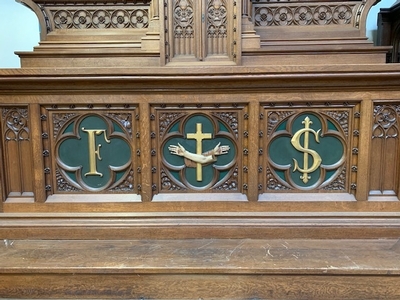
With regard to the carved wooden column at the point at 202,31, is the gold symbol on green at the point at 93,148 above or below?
below

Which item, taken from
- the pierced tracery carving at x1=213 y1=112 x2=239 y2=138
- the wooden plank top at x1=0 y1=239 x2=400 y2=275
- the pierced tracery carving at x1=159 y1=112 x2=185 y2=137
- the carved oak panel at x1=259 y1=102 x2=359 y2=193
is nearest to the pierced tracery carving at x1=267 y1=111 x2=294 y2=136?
the carved oak panel at x1=259 y1=102 x2=359 y2=193

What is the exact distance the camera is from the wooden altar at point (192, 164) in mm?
1231

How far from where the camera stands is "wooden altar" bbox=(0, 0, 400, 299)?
4.04 feet

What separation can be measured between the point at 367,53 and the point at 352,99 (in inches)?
16.8

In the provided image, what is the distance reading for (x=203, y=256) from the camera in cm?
123

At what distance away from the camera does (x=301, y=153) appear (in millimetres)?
1351

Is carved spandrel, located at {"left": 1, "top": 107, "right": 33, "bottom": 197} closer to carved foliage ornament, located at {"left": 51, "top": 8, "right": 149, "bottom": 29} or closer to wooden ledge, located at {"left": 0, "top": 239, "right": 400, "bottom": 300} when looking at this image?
wooden ledge, located at {"left": 0, "top": 239, "right": 400, "bottom": 300}

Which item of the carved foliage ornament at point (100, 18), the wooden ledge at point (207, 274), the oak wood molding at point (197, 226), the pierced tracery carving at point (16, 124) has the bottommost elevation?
the wooden ledge at point (207, 274)

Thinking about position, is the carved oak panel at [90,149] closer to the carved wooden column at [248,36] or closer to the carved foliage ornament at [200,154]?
the carved foliage ornament at [200,154]

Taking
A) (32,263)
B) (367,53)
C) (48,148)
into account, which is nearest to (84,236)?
(32,263)

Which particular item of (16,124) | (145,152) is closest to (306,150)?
(145,152)

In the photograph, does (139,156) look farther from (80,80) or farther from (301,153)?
(301,153)

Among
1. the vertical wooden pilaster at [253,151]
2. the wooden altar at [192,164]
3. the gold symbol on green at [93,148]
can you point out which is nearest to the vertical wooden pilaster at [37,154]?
the wooden altar at [192,164]

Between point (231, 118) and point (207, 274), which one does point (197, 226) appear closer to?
point (207, 274)
